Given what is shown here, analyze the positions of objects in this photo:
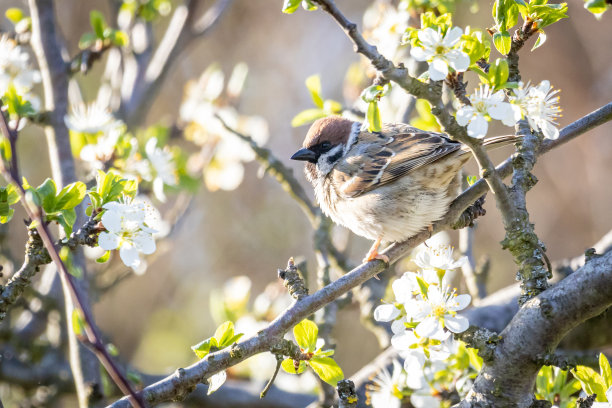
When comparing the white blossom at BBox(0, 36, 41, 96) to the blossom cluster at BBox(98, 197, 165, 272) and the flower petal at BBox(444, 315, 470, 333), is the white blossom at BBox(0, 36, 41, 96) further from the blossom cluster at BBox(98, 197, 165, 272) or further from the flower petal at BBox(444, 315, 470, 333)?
the flower petal at BBox(444, 315, 470, 333)

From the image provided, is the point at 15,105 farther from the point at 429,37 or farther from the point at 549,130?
the point at 549,130

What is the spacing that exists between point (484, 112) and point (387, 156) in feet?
4.33

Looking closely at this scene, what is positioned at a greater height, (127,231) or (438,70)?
(127,231)

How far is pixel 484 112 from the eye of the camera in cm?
165

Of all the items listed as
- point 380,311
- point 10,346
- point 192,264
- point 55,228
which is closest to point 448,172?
point 380,311

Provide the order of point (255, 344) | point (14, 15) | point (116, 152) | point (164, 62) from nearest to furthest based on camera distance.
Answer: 1. point (255, 344)
2. point (116, 152)
3. point (14, 15)
4. point (164, 62)

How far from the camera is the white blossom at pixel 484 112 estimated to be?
5.27ft

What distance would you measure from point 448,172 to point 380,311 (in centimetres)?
109

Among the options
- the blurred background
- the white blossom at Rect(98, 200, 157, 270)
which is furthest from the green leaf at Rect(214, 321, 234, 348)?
the blurred background

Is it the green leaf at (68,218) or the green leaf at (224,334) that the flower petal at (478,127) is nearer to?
the green leaf at (224,334)

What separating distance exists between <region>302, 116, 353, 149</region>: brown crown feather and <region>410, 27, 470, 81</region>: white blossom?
1.56 m

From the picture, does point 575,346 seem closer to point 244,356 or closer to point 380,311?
point 380,311

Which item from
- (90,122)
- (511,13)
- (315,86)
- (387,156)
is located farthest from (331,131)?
(511,13)

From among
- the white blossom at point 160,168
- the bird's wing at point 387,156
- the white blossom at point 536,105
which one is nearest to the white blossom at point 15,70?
the white blossom at point 160,168
